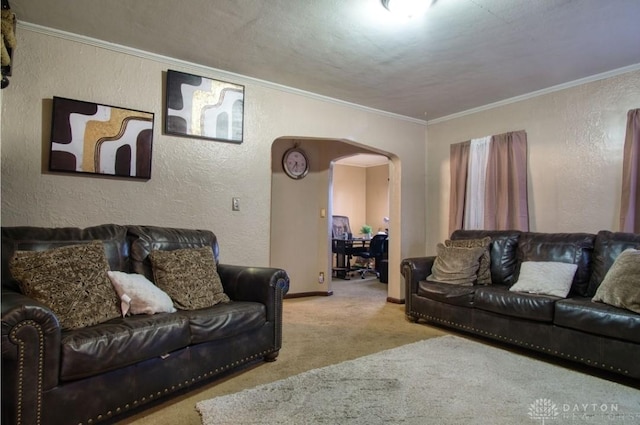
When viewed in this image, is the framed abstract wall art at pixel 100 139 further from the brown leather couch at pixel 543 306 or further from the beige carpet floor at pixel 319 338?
the brown leather couch at pixel 543 306

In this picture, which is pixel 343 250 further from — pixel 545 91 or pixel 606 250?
pixel 606 250

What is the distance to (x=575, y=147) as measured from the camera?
377cm

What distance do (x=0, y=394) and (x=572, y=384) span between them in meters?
3.07

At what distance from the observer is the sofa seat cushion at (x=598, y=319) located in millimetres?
2422

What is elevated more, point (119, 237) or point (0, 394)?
point (119, 237)

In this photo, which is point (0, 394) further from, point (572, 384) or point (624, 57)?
point (624, 57)

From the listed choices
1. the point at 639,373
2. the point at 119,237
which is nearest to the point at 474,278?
the point at 639,373

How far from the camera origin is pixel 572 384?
7.99 feet

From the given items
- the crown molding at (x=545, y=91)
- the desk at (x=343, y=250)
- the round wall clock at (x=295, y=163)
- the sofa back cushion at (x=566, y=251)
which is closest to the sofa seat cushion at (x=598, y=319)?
the sofa back cushion at (x=566, y=251)

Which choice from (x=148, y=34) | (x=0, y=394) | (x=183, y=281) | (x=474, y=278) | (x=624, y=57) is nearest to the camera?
(x=0, y=394)

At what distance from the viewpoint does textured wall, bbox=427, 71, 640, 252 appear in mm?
3490

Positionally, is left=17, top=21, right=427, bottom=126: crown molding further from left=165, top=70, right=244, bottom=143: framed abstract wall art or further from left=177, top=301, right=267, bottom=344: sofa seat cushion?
left=177, top=301, right=267, bottom=344: sofa seat cushion

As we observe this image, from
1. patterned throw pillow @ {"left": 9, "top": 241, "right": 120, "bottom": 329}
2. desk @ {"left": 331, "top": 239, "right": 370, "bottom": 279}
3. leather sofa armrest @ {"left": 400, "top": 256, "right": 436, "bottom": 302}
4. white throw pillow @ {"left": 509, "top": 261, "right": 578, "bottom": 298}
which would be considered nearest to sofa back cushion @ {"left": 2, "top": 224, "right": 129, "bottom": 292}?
patterned throw pillow @ {"left": 9, "top": 241, "right": 120, "bottom": 329}

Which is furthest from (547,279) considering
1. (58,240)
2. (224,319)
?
(58,240)
